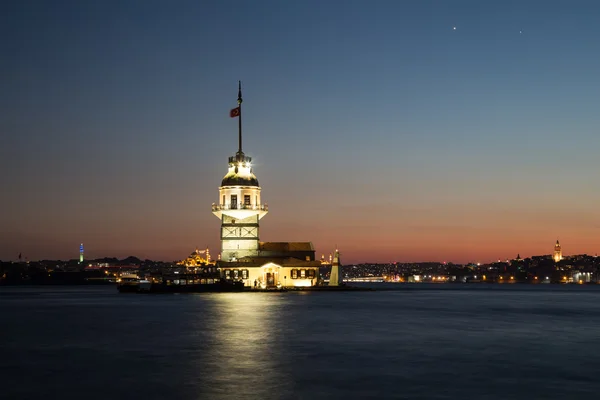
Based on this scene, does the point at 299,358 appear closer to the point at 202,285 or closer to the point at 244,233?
the point at 244,233

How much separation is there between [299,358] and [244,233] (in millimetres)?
91257

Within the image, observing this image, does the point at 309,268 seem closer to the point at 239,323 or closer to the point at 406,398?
the point at 239,323

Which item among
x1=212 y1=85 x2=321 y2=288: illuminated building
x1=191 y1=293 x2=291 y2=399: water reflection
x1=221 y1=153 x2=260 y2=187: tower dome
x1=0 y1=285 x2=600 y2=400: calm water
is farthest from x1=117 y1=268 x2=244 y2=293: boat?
x1=0 y1=285 x2=600 y2=400: calm water

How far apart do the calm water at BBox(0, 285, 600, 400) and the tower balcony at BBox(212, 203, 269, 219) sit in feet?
203

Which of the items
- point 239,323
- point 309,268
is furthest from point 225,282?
point 239,323

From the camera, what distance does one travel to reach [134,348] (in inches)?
1759

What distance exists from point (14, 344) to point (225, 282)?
271 ft

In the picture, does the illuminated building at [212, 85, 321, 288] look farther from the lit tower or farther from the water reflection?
the water reflection

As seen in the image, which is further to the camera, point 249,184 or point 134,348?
point 249,184

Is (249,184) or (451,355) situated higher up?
(249,184)

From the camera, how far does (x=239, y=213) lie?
130000 millimetres

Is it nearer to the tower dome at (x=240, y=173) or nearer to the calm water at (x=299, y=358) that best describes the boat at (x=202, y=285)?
the tower dome at (x=240, y=173)

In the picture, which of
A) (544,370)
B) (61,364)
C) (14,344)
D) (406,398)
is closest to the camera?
(406,398)

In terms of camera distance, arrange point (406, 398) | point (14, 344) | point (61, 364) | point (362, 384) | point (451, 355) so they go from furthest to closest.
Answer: point (14, 344) < point (451, 355) < point (61, 364) < point (362, 384) < point (406, 398)
